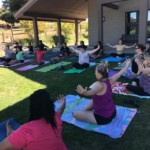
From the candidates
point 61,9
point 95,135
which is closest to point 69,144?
point 95,135

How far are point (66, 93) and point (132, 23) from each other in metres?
9.56

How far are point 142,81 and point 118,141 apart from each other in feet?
7.59

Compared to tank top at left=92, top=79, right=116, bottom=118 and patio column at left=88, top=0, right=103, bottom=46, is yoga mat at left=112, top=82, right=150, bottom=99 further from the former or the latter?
patio column at left=88, top=0, right=103, bottom=46

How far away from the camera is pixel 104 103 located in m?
3.53

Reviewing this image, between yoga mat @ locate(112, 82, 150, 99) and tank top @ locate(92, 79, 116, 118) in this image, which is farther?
yoga mat @ locate(112, 82, 150, 99)

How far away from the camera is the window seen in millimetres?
13117

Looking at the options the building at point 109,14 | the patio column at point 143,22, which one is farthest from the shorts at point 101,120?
the building at point 109,14

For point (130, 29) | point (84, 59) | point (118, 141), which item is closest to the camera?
point (118, 141)

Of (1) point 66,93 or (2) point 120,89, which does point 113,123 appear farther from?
(1) point 66,93

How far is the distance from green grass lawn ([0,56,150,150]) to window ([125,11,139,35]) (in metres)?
6.56

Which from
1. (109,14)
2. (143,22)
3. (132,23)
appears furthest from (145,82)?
(109,14)

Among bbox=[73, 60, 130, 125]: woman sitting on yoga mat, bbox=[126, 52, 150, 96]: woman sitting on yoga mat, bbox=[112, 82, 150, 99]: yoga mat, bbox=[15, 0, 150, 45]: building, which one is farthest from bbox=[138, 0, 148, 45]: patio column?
bbox=[73, 60, 130, 125]: woman sitting on yoga mat

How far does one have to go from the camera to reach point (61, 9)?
51.6 ft

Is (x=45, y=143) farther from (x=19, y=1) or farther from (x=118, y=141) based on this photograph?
(x=19, y=1)
